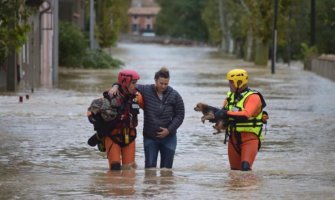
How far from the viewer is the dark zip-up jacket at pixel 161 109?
12508mm

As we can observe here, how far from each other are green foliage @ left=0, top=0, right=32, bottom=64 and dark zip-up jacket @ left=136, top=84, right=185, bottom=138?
7246mm

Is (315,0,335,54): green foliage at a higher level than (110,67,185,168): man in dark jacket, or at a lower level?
lower

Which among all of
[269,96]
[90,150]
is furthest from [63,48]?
[90,150]

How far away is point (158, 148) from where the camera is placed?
42.0 ft

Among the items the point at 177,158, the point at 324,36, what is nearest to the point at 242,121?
the point at 177,158

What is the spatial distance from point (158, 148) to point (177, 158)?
11.8 feet

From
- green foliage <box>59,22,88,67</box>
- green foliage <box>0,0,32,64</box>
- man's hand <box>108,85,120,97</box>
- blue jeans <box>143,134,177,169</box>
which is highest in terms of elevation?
green foliage <box>0,0,32,64</box>

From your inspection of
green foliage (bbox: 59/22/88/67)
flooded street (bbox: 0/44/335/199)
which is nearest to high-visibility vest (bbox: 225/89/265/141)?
flooded street (bbox: 0/44/335/199)

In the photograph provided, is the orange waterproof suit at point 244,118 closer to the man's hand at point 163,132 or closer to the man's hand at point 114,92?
the man's hand at point 163,132

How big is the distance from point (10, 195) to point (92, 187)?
3.05ft

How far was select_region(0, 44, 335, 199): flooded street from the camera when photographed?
11.0m

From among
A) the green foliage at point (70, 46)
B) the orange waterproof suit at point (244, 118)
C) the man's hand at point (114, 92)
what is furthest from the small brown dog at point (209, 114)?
the green foliage at point (70, 46)

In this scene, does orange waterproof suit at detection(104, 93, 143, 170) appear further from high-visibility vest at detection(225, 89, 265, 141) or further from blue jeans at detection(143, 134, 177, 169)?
high-visibility vest at detection(225, 89, 265, 141)

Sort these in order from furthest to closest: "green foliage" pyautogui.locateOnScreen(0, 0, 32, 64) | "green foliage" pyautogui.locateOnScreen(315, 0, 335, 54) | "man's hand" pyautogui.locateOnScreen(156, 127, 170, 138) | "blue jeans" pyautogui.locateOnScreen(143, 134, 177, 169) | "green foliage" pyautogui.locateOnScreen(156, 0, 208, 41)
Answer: "green foliage" pyautogui.locateOnScreen(156, 0, 208, 41)
"green foliage" pyautogui.locateOnScreen(315, 0, 335, 54)
"green foliage" pyautogui.locateOnScreen(0, 0, 32, 64)
"blue jeans" pyautogui.locateOnScreen(143, 134, 177, 169)
"man's hand" pyautogui.locateOnScreen(156, 127, 170, 138)
